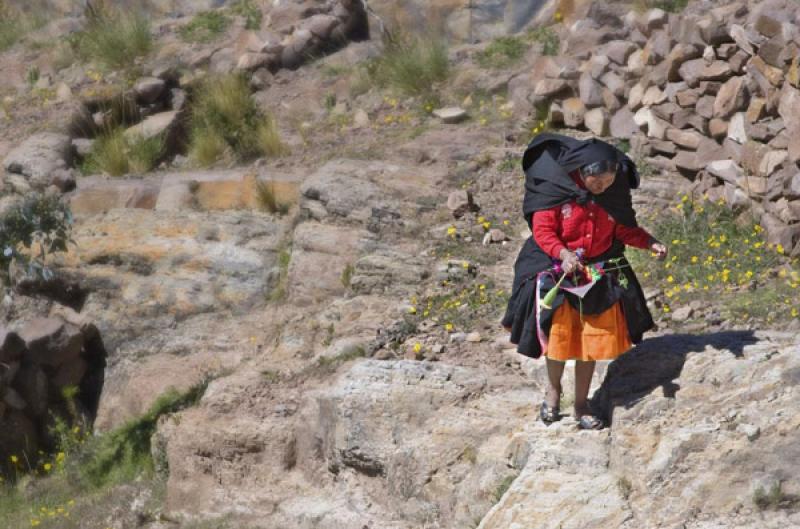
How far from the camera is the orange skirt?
530cm

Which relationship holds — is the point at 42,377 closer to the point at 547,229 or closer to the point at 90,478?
the point at 90,478

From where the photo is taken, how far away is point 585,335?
17.5ft

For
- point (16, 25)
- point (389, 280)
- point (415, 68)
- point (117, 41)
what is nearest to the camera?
point (389, 280)

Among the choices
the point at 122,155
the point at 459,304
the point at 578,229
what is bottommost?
the point at 122,155

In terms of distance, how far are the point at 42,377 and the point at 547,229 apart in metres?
4.99

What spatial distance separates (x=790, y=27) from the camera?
25.2ft

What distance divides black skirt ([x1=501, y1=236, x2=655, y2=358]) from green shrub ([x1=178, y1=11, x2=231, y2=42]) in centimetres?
953

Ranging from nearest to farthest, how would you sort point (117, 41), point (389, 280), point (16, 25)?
point (389, 280)
point (117, 41)
point (16, 25)

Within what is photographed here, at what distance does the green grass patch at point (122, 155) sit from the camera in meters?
11.6

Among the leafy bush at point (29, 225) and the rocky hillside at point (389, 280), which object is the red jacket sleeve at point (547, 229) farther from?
the leafy bush at point (29, 225)

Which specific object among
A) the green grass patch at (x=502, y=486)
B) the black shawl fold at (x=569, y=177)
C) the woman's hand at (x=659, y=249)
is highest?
the black shawl fold at (x=569, y=177)

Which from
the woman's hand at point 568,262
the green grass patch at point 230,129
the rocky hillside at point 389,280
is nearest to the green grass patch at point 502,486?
the rocky hillside at point 389,280

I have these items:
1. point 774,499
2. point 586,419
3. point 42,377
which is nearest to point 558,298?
point 586,419

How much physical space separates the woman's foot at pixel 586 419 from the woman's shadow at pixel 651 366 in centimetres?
8
